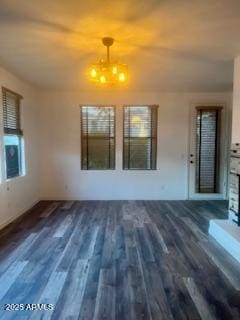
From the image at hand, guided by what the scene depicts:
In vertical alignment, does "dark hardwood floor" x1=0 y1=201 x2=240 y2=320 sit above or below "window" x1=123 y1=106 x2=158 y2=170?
below

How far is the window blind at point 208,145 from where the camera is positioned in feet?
19.8

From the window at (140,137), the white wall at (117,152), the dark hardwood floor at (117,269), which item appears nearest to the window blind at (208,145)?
the white wall at (117,152)

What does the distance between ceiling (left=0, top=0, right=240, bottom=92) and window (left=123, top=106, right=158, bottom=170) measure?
1417 mm

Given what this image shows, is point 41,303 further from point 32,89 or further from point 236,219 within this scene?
point 32,89

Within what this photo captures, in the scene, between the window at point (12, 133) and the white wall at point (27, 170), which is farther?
the window at point (12, 133)

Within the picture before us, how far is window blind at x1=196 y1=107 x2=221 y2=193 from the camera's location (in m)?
6.03

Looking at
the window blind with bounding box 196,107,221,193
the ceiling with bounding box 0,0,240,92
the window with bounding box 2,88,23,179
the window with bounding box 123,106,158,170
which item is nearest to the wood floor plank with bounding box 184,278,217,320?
the ceiling with bounding box 0,0,240,92

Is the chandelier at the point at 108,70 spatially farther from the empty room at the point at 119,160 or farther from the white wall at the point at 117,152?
the white wall at the point at 117,152

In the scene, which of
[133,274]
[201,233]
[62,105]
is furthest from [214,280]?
[62,105]

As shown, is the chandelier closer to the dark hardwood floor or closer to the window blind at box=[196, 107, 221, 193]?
the dark hardwood floor

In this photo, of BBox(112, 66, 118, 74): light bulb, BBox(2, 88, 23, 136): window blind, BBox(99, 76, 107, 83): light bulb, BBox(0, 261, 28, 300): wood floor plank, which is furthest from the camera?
BBox(2, 88, 23, 136): window blind

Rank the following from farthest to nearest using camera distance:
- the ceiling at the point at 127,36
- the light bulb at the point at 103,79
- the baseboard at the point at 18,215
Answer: the baseboard at the point at 18,215 → the light bulb at the point at 103,79 → the ceiling at the point at 127,36

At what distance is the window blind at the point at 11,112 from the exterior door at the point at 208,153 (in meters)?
3.85

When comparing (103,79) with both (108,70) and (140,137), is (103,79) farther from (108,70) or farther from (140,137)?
(140,137)
